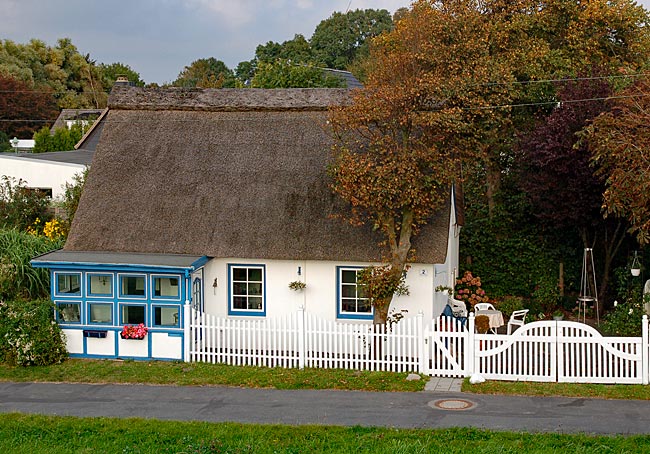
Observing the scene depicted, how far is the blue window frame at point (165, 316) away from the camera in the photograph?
19.0 metres

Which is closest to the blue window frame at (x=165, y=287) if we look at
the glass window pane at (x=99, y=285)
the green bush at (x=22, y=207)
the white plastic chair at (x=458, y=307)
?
the glass window pane at (x=99, y=285)

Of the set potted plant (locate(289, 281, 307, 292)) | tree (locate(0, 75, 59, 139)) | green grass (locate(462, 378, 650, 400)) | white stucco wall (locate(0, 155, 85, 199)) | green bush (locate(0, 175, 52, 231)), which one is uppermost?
tree (locate(0, 75, 59, 139))

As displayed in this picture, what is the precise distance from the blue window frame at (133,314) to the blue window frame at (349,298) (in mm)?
4411

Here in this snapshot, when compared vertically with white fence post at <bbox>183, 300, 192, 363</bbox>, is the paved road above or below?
below

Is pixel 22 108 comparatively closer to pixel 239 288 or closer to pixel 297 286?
pixel 239 288

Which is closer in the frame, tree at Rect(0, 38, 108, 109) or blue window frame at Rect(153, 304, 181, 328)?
blue window frame at Rect(153, 304, 181, 328)

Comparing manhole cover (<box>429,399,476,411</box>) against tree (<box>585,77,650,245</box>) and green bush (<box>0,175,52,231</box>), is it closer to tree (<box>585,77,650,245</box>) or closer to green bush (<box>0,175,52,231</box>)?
tree (<box>585,77,650,245</box>)

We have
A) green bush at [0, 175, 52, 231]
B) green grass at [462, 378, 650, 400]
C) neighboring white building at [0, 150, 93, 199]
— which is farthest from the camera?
neighboring white building at [0, 150, 93, 199]

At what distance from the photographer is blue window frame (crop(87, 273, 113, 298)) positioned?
1920 centimetres

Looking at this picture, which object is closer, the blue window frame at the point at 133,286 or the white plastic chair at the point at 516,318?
the blue window frame at the point at 133,286

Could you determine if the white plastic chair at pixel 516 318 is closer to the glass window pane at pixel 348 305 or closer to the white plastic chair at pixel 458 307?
the white plastic chair at pixel 458 307

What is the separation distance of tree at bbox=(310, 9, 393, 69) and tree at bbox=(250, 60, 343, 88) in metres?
34.3

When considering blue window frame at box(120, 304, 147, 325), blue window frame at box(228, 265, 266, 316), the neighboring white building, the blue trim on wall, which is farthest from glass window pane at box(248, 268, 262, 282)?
the neighboring white building

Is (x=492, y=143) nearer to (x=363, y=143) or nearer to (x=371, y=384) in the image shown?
(x=363, y=143)
